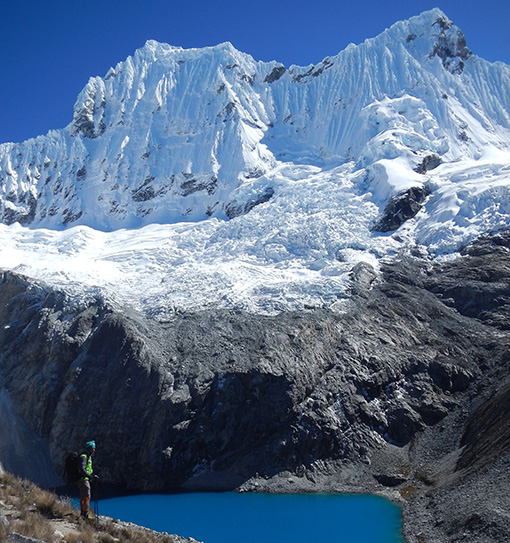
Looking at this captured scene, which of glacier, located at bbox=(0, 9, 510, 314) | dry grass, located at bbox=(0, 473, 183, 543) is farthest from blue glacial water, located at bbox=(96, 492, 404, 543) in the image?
glacier, located at bbox=(0, 9, 510, 314)

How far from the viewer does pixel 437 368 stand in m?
40.7

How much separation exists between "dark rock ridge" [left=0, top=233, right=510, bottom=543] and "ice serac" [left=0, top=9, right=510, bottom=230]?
31.7m

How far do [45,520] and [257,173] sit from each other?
68301 millimetres

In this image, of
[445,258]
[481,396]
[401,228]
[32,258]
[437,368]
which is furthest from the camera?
[32,258]

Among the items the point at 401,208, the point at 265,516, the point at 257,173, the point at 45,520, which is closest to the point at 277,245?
the point at 401,208

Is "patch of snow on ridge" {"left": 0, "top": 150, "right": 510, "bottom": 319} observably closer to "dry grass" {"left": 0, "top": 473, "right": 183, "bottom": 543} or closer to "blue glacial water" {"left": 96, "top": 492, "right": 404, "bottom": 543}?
"blue glacial water" {"left": 96, "top": 492, "right": 404, "bottom": 543}

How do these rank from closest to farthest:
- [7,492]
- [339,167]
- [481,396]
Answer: [7,492] → [481,396] → [339,167]

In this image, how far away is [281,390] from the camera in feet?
127

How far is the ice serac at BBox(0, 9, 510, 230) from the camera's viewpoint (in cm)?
8019

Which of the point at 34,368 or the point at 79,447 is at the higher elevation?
the point at 34,368

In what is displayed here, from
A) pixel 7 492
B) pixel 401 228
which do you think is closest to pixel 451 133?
pixel 401 228

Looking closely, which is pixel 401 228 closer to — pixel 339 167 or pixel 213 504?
pixel 339 167

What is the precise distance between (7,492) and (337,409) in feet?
82.6

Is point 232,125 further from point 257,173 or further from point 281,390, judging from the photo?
point 281,390
